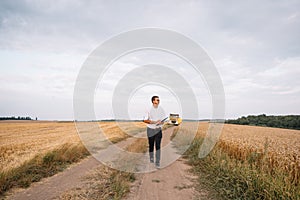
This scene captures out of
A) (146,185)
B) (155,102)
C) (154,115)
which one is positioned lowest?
(146,185)

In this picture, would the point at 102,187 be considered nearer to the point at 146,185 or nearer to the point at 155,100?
the point at 146,185

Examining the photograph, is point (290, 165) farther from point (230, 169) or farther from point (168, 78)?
point (168, 78)

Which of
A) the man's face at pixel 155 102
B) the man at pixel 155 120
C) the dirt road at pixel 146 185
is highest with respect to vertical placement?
the man's face at pixel 155 102

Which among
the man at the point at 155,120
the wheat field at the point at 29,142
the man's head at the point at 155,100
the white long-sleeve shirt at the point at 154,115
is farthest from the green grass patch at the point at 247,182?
the wheat field at the point at 29,142

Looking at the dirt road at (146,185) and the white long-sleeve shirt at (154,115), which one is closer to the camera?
the dirt road at (146,185)

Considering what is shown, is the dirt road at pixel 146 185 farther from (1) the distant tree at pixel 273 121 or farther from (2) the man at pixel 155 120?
(1) the distant tree at pixel 273 121

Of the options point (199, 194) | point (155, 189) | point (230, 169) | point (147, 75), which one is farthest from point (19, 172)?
point (147, 75)

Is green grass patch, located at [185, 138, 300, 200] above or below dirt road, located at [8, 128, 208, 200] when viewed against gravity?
above

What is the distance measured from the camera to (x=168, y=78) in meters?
17.8

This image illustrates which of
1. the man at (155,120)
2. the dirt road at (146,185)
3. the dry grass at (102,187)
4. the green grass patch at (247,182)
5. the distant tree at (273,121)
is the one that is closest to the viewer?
the green grass patch at (247,182)

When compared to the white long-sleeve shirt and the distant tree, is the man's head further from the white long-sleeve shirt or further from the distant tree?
the distant tree

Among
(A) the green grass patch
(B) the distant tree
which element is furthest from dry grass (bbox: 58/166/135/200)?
(B) the distant tree

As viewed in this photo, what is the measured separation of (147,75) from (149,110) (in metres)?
9.57

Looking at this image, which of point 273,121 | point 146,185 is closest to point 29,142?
point 146,185
